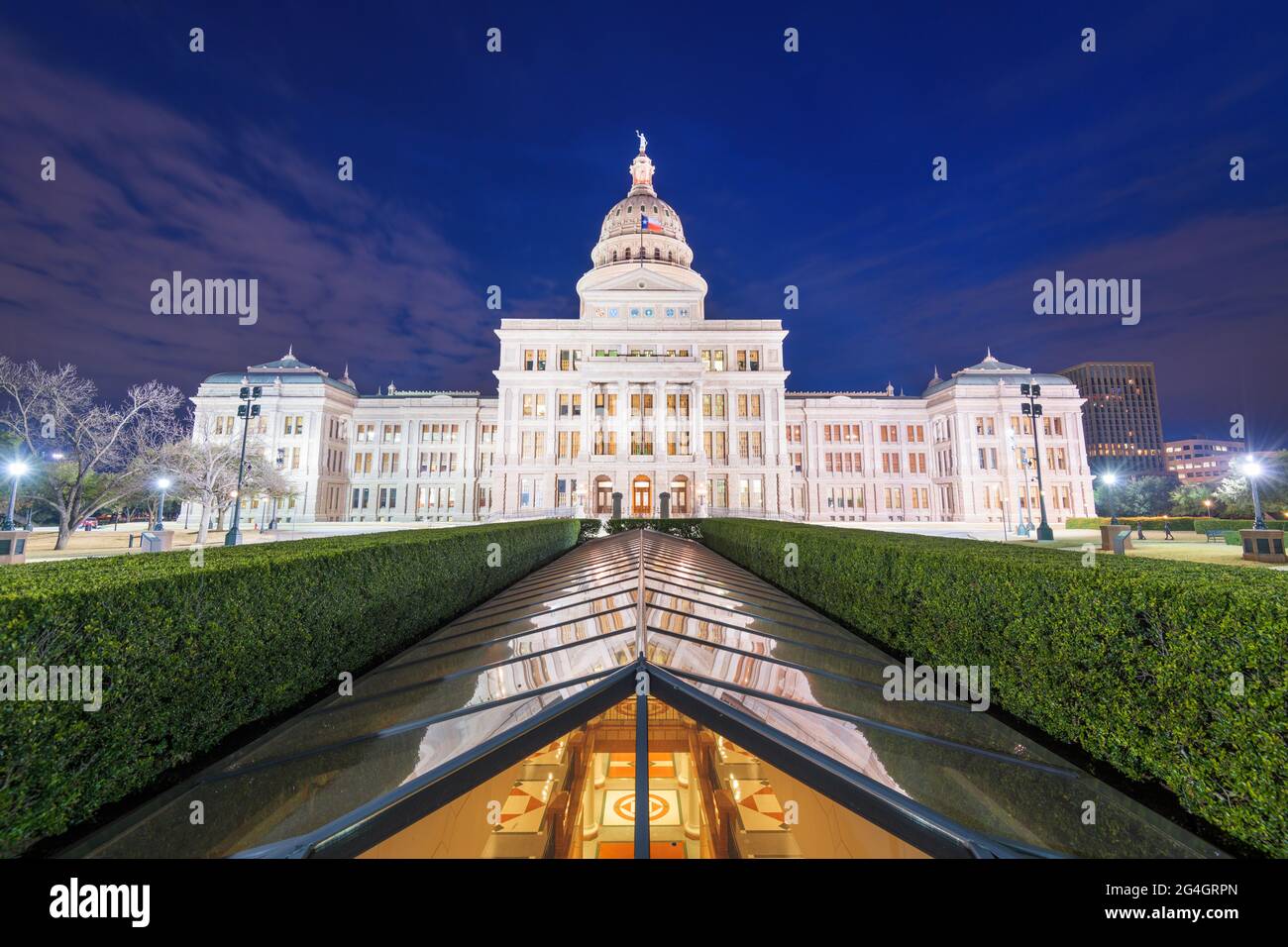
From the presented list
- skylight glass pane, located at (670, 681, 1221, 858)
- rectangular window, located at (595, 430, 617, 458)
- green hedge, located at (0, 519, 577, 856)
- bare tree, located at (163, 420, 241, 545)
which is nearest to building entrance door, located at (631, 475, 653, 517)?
rectangular window, located at (595, 430, 617, 458)

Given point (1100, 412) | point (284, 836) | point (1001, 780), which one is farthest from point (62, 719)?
point (1100, 412)

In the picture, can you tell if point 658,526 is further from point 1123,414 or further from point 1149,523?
point 1123,414

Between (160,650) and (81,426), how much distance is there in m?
33.6

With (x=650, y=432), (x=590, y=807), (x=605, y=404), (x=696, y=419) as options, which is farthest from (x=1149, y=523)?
(x=590, y=807)

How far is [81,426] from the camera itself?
25.7 metres

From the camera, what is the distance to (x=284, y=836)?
2154 millimetres

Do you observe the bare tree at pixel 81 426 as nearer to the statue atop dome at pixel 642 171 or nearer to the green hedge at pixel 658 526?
the green hedge at pixel 658 526

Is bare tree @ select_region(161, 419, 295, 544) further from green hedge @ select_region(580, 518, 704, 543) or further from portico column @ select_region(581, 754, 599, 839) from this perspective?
portico column @ select_region(581, 754, 599, 839)

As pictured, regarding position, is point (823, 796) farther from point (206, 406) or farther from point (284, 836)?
point (206, 406)

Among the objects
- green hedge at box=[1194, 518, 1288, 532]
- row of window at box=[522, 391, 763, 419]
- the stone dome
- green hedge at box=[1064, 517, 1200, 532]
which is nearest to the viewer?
green hedge at box=[1194, 518, 1288, 532]

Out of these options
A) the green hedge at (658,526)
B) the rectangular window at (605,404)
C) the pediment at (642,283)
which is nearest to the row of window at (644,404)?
the rectangular window at (605,404)

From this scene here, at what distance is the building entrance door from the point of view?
45.8 meters

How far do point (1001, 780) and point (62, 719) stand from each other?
5335 mm

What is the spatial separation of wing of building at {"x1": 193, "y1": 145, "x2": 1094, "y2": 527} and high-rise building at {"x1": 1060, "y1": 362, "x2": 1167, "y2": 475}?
97.7 m
